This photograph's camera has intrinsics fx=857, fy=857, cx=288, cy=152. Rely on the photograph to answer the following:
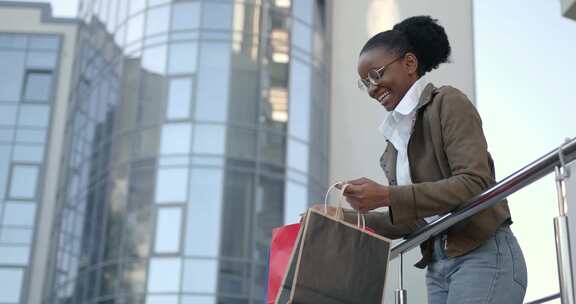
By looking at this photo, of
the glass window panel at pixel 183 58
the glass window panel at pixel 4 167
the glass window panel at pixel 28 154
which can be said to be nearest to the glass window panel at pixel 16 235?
the glass window panel at pixel 4 167

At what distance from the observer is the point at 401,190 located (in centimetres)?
249

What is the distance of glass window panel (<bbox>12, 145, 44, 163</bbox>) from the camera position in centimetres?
3206

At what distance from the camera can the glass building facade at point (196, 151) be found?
64.4 feet

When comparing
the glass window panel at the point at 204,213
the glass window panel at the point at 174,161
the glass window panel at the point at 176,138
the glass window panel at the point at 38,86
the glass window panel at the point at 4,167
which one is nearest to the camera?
the glass window panel at the point at 204,213

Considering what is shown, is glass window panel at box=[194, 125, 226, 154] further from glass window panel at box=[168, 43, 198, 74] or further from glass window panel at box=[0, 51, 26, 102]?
glass window panel at box=[0, 51, 26, 102]

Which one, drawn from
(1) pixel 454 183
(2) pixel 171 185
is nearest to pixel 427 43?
(1) pixel 454 183

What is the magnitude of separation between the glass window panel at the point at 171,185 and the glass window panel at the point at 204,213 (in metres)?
0.19

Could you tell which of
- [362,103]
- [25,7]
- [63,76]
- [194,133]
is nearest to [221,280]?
[194,133]

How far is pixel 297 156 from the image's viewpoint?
2136 centimetres

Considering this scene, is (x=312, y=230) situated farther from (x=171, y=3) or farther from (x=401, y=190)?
(x=171, y=3)

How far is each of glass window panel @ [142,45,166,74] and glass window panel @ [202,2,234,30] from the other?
1264 mm

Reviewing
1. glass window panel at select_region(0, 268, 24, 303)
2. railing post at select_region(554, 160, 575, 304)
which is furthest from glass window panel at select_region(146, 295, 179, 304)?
railing post at select_region(554, 160, 575, 304)

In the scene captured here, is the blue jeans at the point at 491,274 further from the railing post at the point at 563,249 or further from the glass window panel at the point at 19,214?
the glass window panel at the point at 19,214

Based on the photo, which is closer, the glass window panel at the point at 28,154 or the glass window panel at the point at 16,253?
the glass window panel at the point at 16,253
